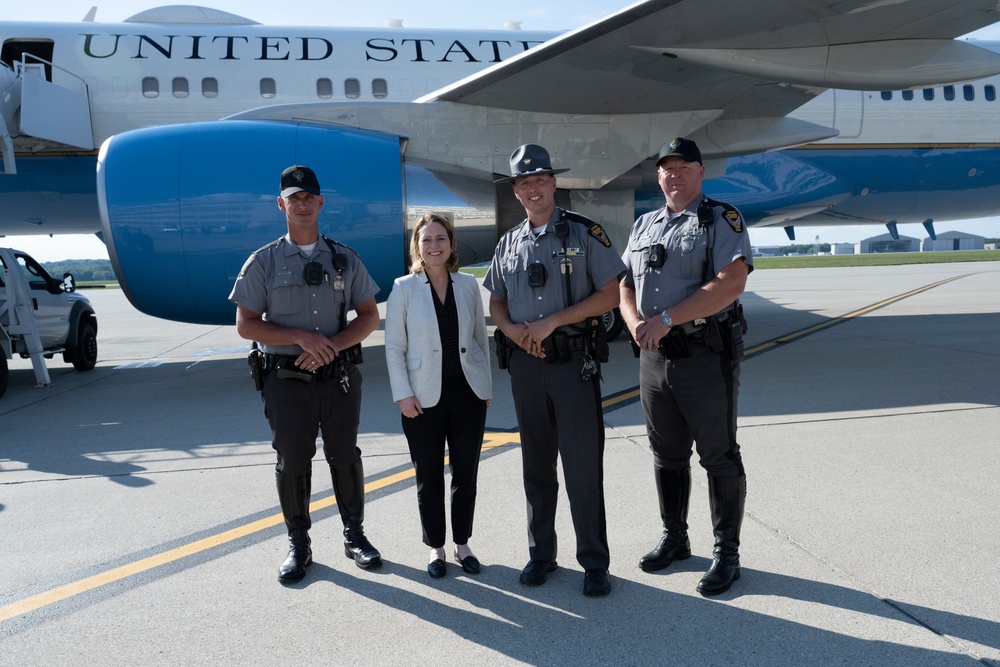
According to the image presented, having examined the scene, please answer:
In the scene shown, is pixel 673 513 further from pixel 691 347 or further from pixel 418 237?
pixel 418 237

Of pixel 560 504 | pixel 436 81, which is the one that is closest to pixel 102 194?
pixel 436 81

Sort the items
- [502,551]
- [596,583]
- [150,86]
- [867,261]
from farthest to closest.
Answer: [867,261] → [150,86] → [502,551] → [596,583]

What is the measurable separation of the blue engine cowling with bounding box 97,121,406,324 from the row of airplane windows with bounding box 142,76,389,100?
2.14 meters

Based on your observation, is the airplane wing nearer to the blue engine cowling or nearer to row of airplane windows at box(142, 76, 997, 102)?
the blue engine cowling

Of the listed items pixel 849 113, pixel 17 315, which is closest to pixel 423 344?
pixel 17 315

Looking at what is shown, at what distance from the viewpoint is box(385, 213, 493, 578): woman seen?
325 cm

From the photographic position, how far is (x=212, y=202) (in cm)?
694

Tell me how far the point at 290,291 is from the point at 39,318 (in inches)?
264

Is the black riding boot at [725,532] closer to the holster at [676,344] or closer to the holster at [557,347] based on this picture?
the holster at [676,344]

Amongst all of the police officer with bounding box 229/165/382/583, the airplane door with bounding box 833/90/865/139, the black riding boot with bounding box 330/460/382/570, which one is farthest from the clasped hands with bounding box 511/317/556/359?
the airplane door with bounding box 833/90/865/139

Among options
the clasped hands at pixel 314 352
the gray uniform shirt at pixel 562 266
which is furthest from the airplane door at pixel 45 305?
the gray uniform shirt at pixel 562 266

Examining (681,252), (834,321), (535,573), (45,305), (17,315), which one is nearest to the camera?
(535,573)

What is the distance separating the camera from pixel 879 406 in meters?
5.94

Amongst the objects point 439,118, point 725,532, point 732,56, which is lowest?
point 725,532
